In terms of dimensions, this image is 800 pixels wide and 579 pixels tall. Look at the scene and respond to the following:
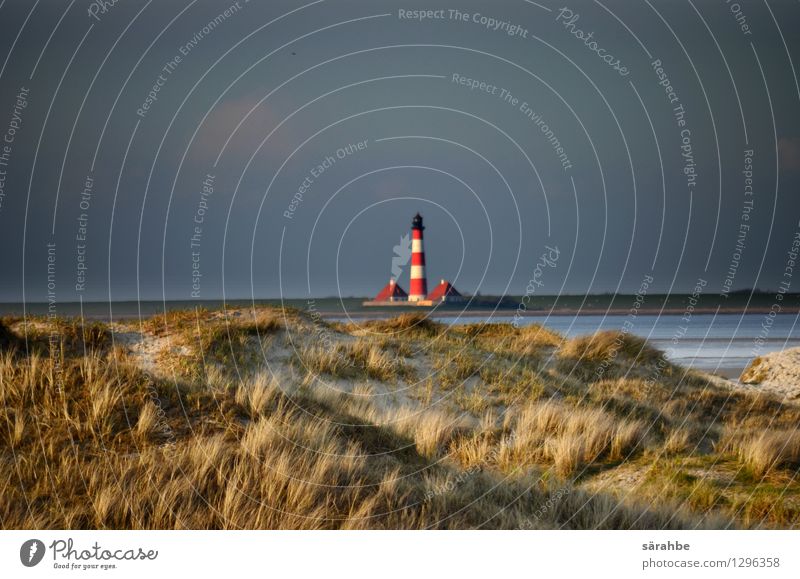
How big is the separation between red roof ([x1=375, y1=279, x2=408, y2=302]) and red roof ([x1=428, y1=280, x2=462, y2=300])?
1.41 metres

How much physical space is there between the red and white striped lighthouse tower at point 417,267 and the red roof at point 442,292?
2.10 feet

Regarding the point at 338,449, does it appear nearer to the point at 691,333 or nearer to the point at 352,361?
the point at 352,361

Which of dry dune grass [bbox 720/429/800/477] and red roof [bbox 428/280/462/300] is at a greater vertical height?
red roof [bbox 428/280/462/300]

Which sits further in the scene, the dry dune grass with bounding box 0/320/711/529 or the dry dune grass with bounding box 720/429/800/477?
the dry dune grass with bounding box 720/429/800/477

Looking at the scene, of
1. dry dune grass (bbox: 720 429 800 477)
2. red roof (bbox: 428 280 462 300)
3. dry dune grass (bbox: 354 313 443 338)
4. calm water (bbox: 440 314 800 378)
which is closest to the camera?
dry dune grass (bbox: 720 429 800 477)

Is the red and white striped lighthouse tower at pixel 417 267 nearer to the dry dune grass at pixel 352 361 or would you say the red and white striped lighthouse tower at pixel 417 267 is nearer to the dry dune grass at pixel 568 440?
the dry dune grass at pixel 352 361

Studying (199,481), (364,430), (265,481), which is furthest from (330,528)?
(364,430)

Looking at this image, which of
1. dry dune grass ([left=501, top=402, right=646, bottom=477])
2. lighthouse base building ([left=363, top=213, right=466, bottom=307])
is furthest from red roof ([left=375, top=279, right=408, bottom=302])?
dry dune grass ([left=501, top=402, right=646, bottom=477])

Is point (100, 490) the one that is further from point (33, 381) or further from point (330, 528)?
point (33, 381)

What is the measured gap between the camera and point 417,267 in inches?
1529

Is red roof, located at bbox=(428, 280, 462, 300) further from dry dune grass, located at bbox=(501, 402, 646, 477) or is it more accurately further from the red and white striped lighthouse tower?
dry dune grass, located at bbox=(501, 402, 646, 477)

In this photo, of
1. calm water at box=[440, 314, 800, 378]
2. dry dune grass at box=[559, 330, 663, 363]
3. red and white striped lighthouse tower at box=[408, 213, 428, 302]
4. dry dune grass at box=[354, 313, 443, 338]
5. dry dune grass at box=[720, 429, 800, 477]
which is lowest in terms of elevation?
calm water at box=[440, 314, 800, 378]

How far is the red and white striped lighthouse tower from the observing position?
127 ft
